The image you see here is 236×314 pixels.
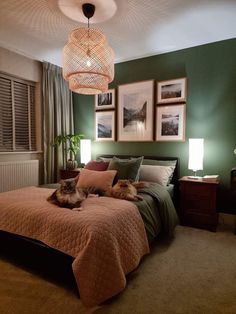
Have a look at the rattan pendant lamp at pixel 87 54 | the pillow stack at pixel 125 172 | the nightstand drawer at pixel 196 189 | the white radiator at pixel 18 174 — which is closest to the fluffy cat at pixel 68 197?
the pillow stack at pixel 125 172

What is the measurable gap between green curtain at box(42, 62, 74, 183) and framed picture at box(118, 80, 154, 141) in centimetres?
113

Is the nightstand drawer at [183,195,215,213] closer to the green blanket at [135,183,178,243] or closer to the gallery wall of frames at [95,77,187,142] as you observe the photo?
the green blanket at [135,183,178,243]

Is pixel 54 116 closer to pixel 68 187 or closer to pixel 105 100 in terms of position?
pixel 105 100

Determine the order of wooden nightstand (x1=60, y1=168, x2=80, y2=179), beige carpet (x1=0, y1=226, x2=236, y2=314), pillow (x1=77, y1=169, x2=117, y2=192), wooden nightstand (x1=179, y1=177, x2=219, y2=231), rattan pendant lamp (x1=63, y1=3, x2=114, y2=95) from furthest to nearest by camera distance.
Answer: wooden nightstand (x1=60, y1=168, x2=80, y2=179) → wooden nightstand (x1=179, y1=177, x2=219, y2=231) → pillow (x1=77, y1=169, x2=117, y2=192) → rattan pendant lamp (x1=63, y1=3, x2=114, y2=95) → beige carpet (x1=0, y1=226, x2=236, y2=314)

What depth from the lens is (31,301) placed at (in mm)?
1574

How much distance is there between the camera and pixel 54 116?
4031mm

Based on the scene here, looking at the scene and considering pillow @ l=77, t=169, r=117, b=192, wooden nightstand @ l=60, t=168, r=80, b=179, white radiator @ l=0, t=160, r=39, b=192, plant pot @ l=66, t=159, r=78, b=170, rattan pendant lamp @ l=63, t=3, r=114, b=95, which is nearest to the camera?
rattan pendant lamp @ l=63, t=3, r=114, b=95

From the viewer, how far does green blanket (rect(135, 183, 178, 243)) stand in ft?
7.17

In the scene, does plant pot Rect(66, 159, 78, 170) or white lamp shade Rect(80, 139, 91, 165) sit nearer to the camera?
plant pot Rect(66, 159, 78, 170)

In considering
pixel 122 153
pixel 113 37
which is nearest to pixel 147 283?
pixel 122 153

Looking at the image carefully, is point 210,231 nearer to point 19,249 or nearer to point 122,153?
point 122,153

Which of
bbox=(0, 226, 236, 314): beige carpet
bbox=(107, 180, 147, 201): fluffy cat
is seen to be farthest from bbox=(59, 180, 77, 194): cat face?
bbox=(0, 226, 236, 314): beige carpet

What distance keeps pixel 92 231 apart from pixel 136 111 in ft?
8.68

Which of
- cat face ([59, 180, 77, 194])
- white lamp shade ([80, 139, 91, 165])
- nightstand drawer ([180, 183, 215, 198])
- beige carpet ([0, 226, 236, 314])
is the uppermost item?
white lamp shade ([80, 139, 91, 165])
